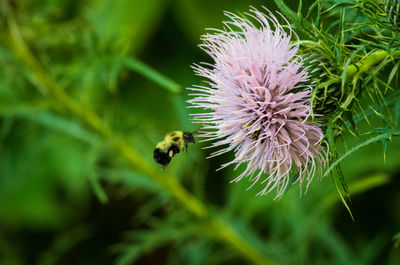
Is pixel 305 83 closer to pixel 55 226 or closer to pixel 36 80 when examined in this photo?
pixel 36 80

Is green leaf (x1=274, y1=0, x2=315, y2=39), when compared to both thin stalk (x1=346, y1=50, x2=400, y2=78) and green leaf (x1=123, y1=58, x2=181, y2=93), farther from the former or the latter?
green leaf (x1=123, y1=58, x2=181, y2=93)

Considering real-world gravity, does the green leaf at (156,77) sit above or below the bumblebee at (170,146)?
above

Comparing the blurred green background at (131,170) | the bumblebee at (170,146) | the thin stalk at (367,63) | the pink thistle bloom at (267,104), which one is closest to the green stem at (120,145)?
the blurred green background at (131,170)

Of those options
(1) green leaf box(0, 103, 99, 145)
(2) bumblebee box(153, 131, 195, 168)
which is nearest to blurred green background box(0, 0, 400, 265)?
(1) green leaf box(0, 103, 99, 145)

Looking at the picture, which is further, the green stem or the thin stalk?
the green stem

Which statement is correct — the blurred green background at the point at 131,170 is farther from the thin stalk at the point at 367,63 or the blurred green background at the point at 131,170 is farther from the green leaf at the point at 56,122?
the thin stalk at the point at 367,63

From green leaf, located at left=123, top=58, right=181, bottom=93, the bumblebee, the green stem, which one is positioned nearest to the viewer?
the bumblebee

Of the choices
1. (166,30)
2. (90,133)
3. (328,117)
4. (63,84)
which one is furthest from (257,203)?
(328,117)
